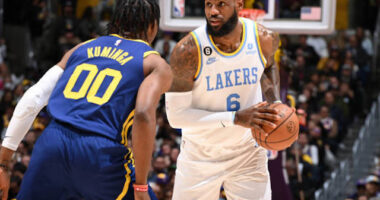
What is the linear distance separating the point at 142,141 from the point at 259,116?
1240mm

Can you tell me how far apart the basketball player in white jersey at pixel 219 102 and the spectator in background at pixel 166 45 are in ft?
26.5

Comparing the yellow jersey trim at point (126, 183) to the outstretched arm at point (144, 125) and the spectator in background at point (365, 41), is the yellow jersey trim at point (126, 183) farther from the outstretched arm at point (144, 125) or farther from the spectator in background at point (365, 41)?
the spectator in background at point (365, 41)

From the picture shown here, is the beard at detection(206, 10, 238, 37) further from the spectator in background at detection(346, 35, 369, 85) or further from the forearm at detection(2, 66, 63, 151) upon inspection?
the spectator in background at detection(346, 35, 369, 85)

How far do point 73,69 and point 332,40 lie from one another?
1183 centimetres

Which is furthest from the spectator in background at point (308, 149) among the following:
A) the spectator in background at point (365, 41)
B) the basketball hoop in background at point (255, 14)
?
the spectator in background at point (365, 41)

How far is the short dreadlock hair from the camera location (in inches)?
152

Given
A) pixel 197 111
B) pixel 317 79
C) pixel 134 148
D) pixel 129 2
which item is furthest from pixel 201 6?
pixel 317 79

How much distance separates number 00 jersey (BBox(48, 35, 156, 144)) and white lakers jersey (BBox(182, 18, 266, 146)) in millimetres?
1001

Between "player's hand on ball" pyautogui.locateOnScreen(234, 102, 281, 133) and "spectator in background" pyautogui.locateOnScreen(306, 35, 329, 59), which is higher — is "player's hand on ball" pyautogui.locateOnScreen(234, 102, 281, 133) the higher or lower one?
the higher one

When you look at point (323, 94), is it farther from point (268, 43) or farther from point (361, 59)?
point (268, 43)

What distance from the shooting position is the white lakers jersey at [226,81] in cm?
464

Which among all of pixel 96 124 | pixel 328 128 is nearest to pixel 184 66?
pixel 96 124

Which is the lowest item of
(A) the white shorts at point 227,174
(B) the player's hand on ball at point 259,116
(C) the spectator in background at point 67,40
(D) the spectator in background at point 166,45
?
(D) the spectator in background at point 166,45

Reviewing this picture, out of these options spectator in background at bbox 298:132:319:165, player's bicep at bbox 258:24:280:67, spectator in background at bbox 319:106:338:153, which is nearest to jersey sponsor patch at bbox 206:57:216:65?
player's bicep at bbox 258:24:280:67
